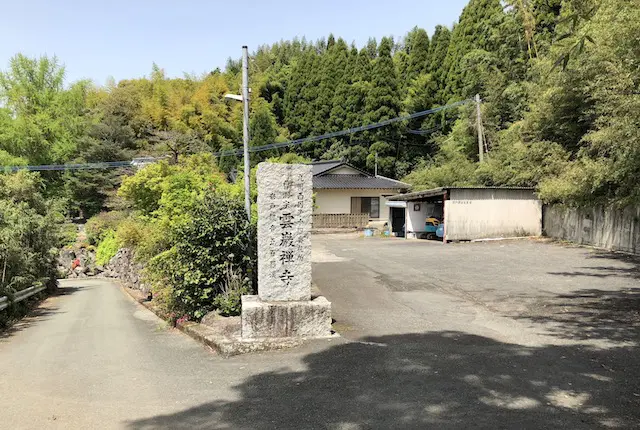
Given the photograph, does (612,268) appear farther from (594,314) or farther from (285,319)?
(285,319)

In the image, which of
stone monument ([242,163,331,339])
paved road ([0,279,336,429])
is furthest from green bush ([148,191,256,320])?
stone monument ([242,163,331,339])

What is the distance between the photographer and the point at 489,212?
21062 mm

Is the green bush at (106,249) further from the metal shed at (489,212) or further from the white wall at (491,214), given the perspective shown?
the white wall at (491,214)

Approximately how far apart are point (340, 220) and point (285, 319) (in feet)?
83.2

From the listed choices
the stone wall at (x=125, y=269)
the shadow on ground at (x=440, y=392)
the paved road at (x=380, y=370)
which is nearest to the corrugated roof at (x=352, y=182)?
the stone wall at (x=125, y=269)

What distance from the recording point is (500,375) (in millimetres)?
4496

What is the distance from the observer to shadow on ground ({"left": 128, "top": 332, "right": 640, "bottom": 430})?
11.9 feet

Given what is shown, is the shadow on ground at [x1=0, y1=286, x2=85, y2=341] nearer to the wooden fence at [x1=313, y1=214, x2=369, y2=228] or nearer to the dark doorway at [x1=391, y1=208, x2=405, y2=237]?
the wooden fence at [x1=313, y1=214, x2=369, y2=228]

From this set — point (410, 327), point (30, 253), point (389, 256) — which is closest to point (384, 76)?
point (389, 256)

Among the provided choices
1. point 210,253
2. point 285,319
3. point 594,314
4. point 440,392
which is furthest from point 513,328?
point 210,253

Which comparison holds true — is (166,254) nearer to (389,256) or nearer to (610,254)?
(389,256)

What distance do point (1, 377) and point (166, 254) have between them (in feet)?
10.3

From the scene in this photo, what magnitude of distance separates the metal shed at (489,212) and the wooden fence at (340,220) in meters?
10.6

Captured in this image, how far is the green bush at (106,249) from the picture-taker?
2525 centimetres
